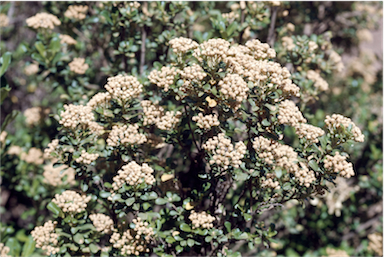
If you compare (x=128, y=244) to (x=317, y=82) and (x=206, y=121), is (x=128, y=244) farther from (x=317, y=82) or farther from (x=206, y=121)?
(x=317, y=82)

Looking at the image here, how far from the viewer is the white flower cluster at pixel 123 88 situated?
87.3 inches

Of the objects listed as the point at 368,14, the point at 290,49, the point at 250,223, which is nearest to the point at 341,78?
the point at 368,14

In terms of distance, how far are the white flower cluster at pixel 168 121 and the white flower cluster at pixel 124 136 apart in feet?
0.48

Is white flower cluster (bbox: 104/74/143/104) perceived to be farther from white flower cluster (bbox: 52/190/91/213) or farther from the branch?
the branch

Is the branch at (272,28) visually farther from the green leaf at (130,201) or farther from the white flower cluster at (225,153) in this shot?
the green leaf at (130,201)

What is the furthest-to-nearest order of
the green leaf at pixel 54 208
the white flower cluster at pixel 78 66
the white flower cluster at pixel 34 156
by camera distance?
the white flower cluster at pixel 34 156
the white flower cluster at pixel 78 66
the green leaf at pixel 54 208

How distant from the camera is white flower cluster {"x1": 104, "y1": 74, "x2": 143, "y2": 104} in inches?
87.3

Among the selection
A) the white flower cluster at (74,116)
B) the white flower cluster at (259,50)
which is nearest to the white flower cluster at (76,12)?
the white flower cluster at (74,116)

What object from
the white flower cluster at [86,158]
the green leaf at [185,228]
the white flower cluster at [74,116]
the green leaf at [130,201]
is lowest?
the green leaf at [185,228]

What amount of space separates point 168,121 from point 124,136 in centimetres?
32

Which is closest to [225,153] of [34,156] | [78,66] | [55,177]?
[78,66]

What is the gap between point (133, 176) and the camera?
2.11 m

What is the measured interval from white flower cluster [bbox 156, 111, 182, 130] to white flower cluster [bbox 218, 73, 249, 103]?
0.49 m

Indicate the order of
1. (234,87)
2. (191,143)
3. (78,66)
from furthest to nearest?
(78,66), (191,143), (234,87)
